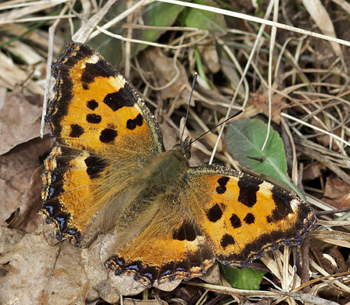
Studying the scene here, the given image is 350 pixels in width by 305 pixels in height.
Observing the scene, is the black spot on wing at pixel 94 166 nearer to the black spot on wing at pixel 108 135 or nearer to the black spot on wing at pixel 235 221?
the black spot on wing at pixel 108 135

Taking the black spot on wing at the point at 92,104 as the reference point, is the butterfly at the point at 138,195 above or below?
below

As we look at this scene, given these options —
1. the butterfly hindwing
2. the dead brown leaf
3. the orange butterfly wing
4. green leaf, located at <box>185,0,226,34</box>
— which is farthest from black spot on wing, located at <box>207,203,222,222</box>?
green leaf, located at <box>185,0,226,34</box>

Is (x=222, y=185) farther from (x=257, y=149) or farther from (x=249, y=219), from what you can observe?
(x=257, y=149)

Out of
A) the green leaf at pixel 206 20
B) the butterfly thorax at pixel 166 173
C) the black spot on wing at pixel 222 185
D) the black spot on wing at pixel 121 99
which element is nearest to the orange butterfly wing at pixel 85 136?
the black spot on wing at pixel 121 99

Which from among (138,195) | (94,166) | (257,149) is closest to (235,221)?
(138,195)

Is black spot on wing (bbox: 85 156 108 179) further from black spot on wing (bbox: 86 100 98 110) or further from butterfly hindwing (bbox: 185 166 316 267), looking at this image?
butterfly hindwing (bbox: 185 166 316 267)

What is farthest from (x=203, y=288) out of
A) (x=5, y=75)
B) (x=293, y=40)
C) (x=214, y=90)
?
(x=5, y=75)
